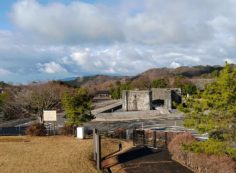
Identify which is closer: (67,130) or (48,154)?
(48,154)

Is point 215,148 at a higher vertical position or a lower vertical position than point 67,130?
higher

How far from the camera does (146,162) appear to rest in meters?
20.0

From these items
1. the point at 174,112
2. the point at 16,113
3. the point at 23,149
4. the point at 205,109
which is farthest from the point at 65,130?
the point at 174,112

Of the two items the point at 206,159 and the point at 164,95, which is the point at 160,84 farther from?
the point at 206,159

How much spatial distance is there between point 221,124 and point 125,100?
44.6 m

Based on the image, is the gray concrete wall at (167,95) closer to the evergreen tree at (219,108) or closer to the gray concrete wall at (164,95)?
the gray concrete wall at (164,95)

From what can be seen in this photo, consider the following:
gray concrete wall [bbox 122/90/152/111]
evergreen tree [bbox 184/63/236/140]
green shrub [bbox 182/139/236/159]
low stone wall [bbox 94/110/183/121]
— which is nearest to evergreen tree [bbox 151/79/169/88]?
gray concrete wall [bbox 122/90/152/111]

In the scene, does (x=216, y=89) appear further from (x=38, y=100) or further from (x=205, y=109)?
(x=38, y=100)

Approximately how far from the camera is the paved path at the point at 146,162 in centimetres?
1845

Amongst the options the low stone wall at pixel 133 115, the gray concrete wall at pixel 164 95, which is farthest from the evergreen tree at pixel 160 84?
the low stone wall at pixel 133 115

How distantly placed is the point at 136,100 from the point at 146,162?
41.7 m

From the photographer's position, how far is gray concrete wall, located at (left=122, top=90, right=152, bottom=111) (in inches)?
2413

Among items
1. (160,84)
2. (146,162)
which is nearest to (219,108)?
(146,162)

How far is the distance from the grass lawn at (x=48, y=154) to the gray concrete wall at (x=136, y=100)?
110 feet
